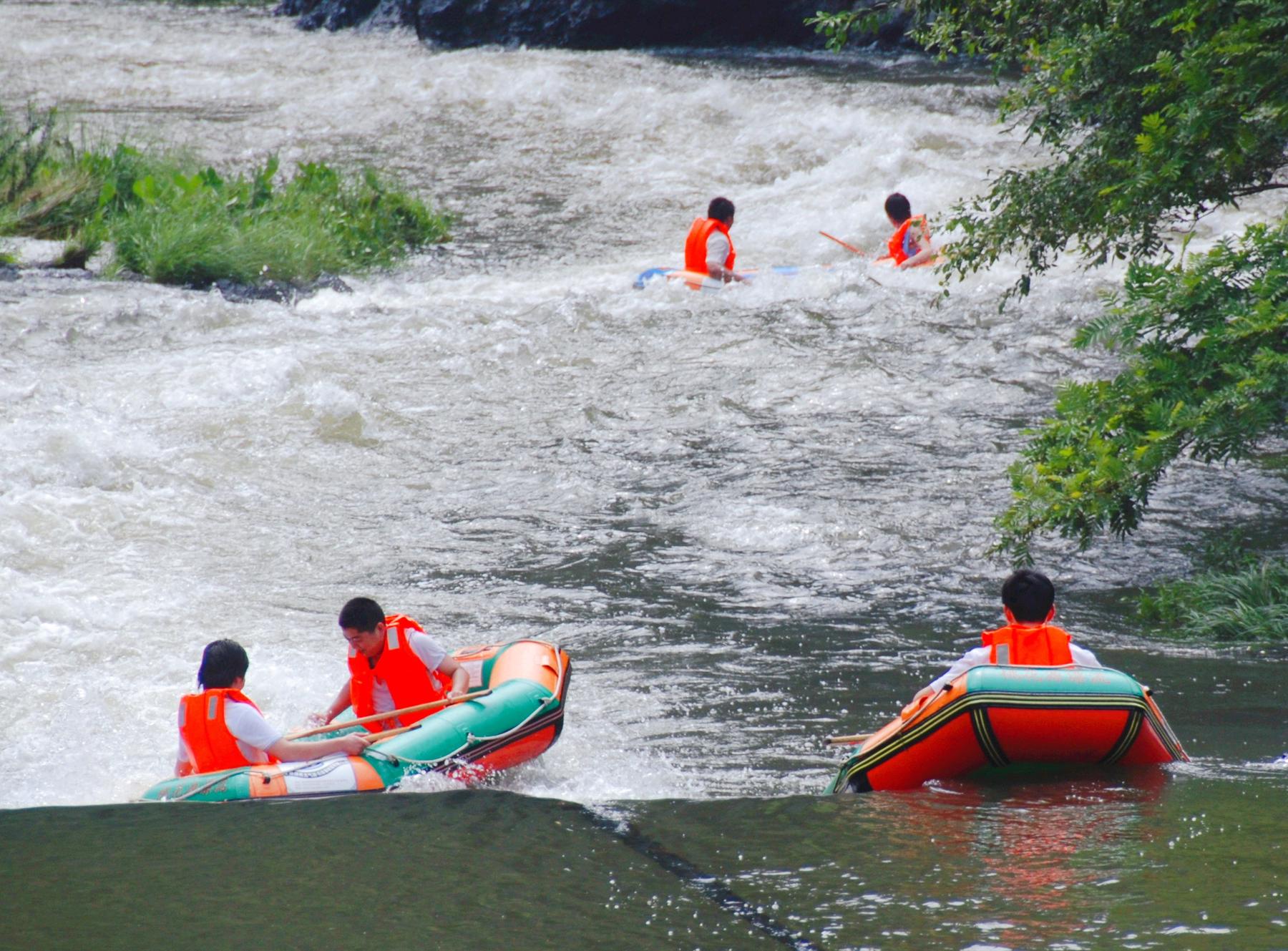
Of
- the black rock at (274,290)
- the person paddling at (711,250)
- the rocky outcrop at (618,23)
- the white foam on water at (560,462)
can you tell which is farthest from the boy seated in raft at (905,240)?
the rocky outcrop at (618,23)

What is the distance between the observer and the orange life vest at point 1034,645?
493 centimetres

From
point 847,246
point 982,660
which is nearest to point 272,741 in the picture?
point 982,660

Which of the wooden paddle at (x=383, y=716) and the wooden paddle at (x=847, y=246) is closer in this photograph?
the wooden paddle at (x=383, y=716)

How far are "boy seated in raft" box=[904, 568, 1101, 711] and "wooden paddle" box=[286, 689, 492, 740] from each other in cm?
176

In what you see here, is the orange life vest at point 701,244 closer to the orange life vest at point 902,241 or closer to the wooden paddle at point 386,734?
the orange life vest at point 902,241

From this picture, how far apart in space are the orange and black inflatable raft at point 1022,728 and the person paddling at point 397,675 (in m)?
1.87

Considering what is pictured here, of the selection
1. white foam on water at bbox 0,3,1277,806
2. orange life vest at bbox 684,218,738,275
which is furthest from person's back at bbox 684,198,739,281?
white foam on water at bbox 0,3,1277,806

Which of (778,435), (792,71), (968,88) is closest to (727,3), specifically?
(792,71)

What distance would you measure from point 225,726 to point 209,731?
0.20ft

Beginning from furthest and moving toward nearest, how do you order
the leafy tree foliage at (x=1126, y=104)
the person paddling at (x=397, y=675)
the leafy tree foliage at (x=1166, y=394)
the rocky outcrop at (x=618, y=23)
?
the rocky outcrop at (x=618, y=23) < the leafy tree foliage at (x=1126, y=104) < the leafy tree foliage at (x=1166, y=394) < the person paddling at (x=397, y=675)

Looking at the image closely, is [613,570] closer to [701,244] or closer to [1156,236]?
[1156,236]

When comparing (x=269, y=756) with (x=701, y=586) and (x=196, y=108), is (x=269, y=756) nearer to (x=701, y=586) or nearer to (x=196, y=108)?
(x=701, y=586)

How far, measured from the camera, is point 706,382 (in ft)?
36.6

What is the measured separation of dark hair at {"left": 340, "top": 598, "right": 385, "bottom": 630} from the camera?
5.38 metres
